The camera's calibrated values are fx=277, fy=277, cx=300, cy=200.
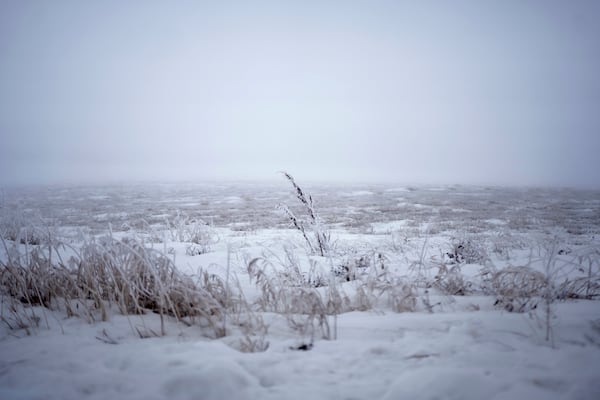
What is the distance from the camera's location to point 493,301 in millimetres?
2561

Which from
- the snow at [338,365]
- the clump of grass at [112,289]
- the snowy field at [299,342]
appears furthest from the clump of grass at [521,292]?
A: the clump of grass at [112,289]

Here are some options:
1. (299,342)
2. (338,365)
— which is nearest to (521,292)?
(338,365)

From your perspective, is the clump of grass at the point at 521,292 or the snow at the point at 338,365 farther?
the clump of grass at the point at 521,292

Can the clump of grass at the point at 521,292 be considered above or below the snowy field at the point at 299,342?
above

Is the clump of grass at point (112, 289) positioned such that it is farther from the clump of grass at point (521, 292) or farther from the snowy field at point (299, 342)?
the clump of grass at point (521, 292)

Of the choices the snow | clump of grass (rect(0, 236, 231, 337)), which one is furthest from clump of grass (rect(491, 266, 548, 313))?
clump of grass (rect(0, 236, 231, 337))

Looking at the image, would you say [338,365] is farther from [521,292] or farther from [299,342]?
[521,292]

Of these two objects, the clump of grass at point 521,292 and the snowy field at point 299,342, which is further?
the clump of grass at point 521,292

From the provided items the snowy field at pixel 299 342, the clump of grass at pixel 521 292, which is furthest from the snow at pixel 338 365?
the clump of grass at pixel 521 292

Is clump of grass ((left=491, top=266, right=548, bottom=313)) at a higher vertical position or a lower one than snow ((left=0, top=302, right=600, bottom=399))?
higher

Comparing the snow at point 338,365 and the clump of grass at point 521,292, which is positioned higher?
the clump of grass at point 521,292

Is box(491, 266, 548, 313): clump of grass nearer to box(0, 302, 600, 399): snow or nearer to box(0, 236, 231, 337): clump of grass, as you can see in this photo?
box(0, 302, 600, 399): snow

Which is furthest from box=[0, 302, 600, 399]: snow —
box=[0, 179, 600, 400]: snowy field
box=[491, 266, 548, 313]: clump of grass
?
box=[491, 266, 548, 313]: clump of grass

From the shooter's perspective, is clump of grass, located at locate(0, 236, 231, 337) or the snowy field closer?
the snowy field
